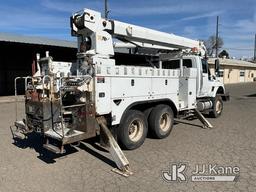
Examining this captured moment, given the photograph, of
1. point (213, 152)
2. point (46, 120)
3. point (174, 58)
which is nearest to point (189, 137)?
point (213, 152)

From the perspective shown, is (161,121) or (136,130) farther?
(161,121)

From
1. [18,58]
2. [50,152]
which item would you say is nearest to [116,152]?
[50,152]

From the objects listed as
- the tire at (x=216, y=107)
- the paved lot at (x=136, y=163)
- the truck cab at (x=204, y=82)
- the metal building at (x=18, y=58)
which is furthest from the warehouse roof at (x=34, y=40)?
the tire at (x=216, y=107)

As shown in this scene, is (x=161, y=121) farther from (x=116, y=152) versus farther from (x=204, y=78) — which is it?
(x=204, y=78)

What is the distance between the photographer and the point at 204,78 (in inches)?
388

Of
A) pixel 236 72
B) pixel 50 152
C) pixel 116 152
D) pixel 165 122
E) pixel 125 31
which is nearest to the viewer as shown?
pixel 116 152

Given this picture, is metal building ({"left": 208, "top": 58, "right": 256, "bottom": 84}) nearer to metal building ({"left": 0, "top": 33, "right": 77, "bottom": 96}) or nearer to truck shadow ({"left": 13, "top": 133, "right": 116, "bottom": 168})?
metal building ({"left": 0, "top": 33, "right": 77, "bottom": 96})

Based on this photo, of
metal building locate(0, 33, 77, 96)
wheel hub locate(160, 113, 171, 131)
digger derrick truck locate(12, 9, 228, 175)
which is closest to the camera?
digger derrick truck locate(12, 9, 228, 175)

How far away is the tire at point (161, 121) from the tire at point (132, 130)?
1.21 ft

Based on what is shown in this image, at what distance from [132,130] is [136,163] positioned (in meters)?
1.21

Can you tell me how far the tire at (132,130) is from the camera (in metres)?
6.14

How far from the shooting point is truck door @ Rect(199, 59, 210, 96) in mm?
9695

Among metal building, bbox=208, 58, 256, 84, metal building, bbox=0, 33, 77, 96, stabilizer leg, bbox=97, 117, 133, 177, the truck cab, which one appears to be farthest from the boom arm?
metal building, bbox=208, 58, 256, 84

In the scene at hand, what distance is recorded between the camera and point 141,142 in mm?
6648
